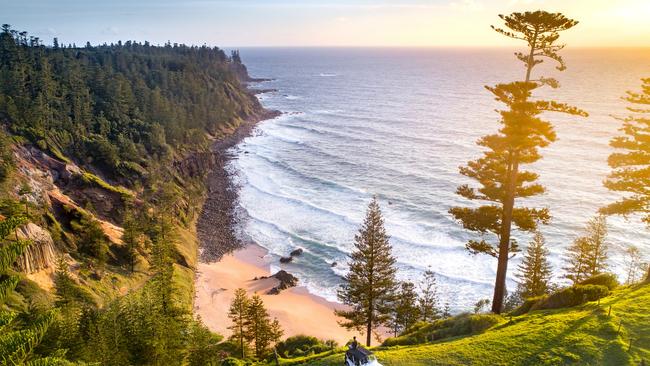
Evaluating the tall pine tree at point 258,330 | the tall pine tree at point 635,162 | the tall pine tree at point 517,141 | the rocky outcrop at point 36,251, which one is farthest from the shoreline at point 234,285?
the tall pine tree at point 635,162

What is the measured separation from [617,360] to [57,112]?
79909mm

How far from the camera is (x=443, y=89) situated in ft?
651

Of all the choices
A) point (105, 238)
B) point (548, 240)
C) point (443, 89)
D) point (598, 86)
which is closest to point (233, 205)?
point (105, 238)

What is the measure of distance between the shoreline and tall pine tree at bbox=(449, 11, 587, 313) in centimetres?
2304

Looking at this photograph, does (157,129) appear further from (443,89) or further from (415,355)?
(443,89)

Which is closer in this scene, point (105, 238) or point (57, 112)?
point (105, 238)

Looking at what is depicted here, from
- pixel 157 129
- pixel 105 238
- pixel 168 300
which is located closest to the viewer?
pixel 168 300

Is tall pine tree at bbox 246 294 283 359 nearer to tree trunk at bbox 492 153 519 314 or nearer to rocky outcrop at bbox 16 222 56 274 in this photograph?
tree trunk at bbox 492 153 519 314

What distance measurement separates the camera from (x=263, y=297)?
5022cm

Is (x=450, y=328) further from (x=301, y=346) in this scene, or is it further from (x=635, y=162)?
(x=635, y=162)

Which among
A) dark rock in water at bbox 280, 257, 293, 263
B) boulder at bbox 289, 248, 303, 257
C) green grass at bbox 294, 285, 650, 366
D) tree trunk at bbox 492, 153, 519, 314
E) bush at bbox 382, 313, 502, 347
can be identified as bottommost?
dark rock in water at bbox 280, 257, 293, 263

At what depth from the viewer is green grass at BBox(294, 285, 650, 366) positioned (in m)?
16.8

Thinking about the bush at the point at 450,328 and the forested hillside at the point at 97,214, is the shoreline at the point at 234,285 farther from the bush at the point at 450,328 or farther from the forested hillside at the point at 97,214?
the bush at the point at 450,328

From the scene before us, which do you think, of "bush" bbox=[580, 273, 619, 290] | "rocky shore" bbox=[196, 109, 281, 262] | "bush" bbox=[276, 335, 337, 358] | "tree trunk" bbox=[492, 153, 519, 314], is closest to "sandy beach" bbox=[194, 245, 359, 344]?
"rocky shore" bbox=[196, 109, 281, 262]
